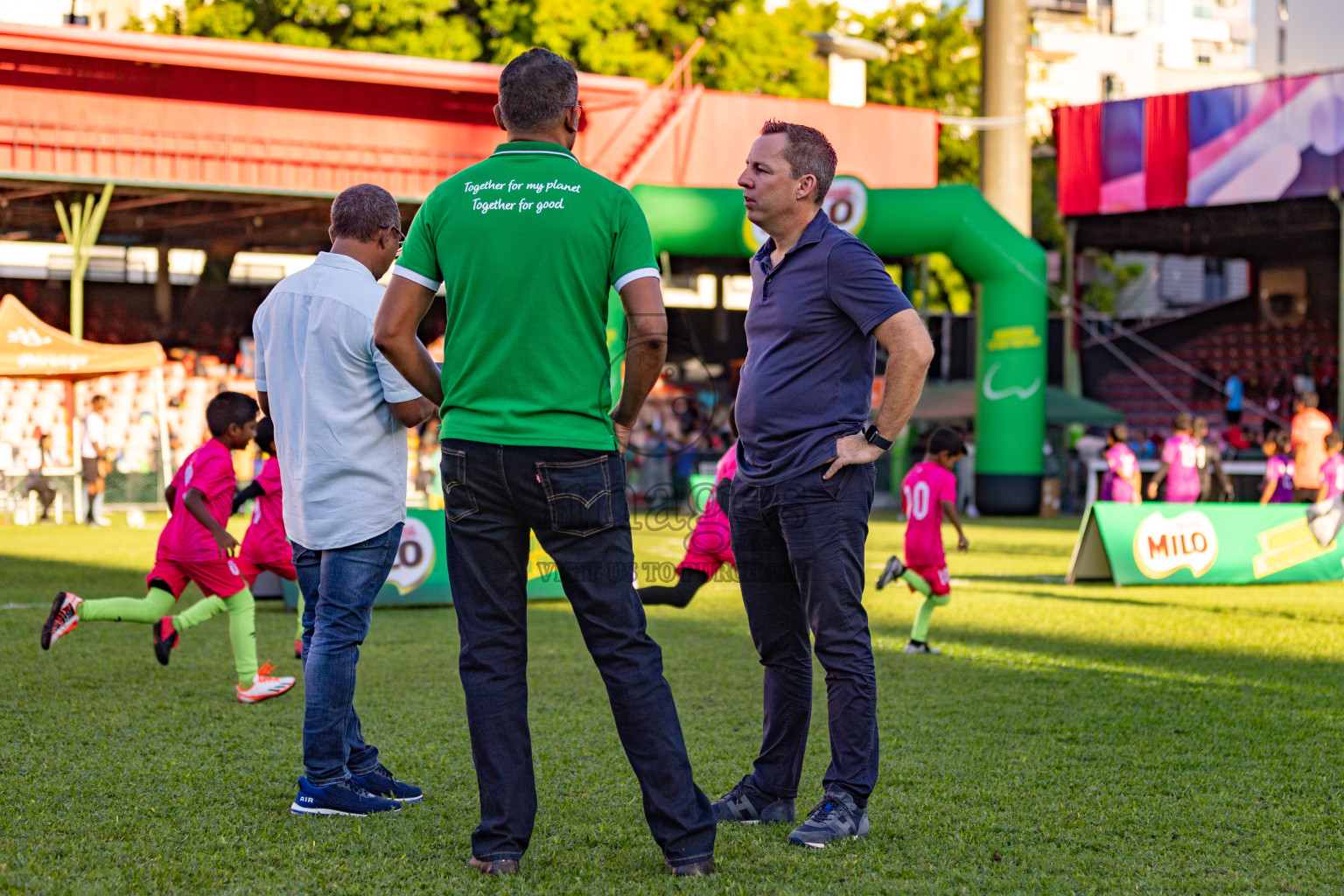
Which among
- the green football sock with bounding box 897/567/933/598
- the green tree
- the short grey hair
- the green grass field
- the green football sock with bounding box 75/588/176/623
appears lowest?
the green grass field

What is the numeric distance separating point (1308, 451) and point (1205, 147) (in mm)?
13821

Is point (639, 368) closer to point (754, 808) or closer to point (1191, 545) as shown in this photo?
point (754, 808)

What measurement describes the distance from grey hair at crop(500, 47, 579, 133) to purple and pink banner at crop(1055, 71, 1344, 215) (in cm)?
2593

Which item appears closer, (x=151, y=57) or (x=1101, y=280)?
(x=151, y=57)

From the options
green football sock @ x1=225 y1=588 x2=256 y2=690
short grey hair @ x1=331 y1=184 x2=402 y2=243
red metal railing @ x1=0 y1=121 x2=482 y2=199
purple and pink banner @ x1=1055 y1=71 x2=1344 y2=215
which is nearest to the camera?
short grey hair @ x1=331 y1=184 x2=402 y2=243

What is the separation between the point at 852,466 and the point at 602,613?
93cm

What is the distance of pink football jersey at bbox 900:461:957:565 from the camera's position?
8.25 meters

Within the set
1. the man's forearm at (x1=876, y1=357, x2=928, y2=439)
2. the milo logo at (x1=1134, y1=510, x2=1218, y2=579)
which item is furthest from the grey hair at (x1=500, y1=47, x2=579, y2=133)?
the milo logo at (x1=1134, y1=510, x2=1218, y2=579)

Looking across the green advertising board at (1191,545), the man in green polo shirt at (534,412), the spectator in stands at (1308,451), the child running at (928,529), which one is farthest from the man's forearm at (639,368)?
the spectator in stands at (1308,451)

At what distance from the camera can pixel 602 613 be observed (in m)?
3.54

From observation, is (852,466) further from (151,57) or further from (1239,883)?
(151,57)

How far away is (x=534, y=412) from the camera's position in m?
3.48

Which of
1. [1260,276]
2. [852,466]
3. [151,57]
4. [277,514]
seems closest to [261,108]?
[151,57]

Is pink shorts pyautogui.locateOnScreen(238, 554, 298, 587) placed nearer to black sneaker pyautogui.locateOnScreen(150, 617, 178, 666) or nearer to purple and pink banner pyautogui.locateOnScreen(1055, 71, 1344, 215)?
black sneaker pyautogui.locateOnScreen(150, 617, 178, 666)
